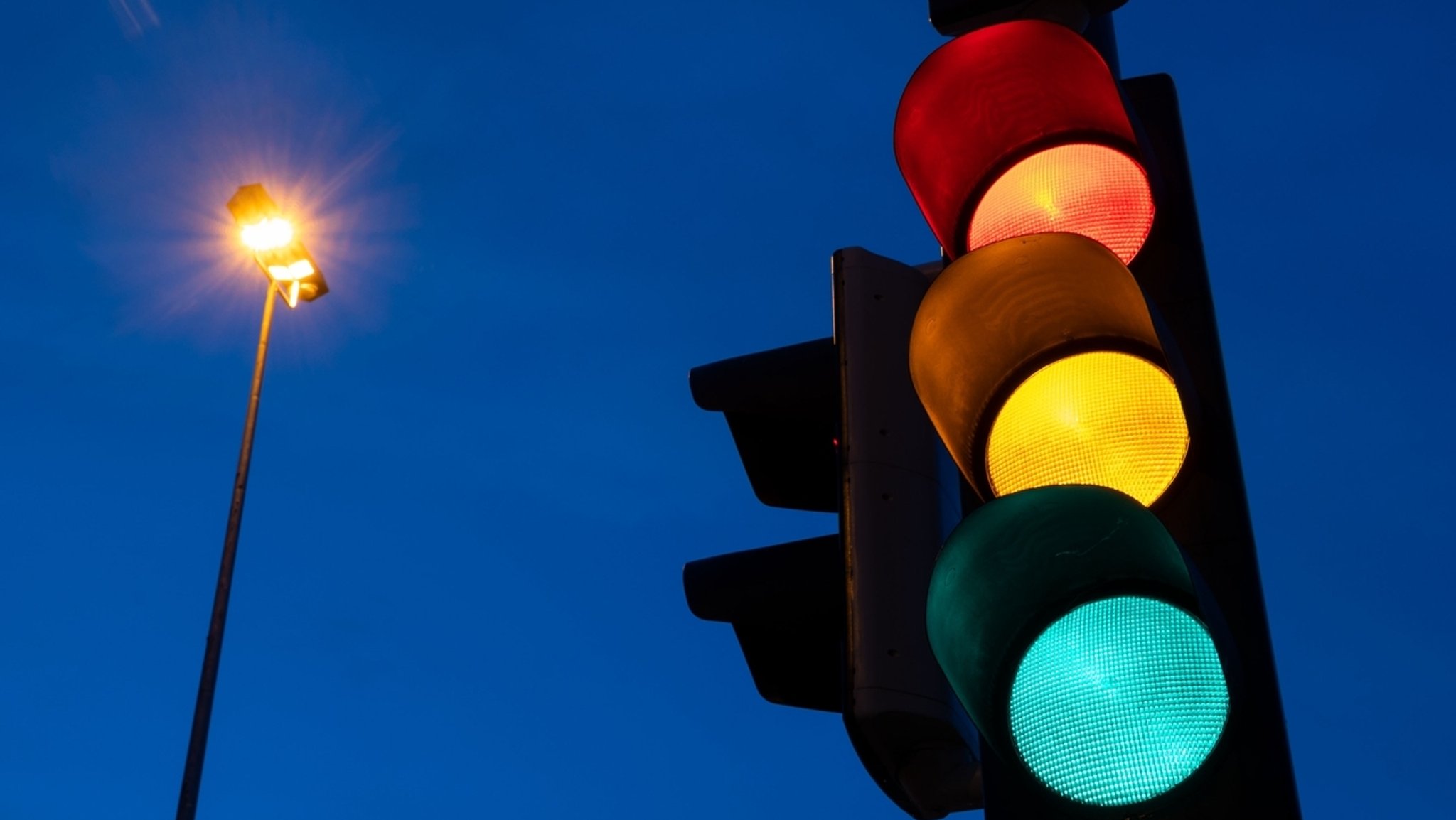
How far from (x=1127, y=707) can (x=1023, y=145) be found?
0.80 m

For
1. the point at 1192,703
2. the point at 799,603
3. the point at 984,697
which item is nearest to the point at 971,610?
the point at 984,697

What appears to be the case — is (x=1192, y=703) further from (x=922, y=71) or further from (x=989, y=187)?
(x=922, y=71)

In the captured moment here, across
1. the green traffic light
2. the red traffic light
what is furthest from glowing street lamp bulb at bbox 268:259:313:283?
the green traffic light

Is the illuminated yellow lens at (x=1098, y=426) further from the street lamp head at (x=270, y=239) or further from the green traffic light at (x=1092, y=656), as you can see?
the street lamp head at (x=270, y=239)

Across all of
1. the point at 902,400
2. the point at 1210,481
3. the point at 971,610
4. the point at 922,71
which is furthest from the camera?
the point at 902,400

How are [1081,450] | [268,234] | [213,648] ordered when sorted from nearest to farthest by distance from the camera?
[1081,450] < [213,648] < [268,234]

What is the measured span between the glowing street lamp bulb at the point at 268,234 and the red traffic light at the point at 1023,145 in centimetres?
1096

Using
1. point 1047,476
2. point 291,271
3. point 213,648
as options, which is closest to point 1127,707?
point 1047,476

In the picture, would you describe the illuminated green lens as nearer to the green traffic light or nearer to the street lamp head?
the green traffic light

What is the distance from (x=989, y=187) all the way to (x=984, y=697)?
2.44ft

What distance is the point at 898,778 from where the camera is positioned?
2.11m

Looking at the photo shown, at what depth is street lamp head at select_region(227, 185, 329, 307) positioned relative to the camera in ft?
39.8

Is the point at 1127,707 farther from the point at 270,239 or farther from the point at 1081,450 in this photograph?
the point at 270,239

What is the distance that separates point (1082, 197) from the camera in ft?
6.06
